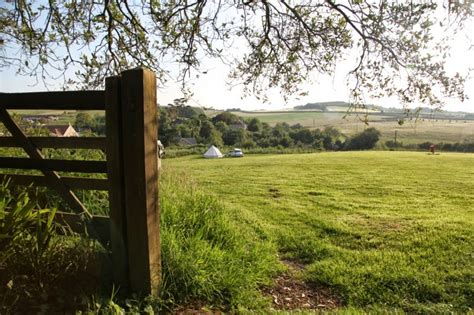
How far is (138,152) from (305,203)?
7.16m

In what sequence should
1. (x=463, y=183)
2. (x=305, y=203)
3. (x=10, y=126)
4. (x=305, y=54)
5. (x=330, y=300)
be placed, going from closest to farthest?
1. (x=10, y=126)
2. (x=330, y=300)
3. (x=305, y=54)
4. (x=305, y=203)
5. (x=463, y=183)

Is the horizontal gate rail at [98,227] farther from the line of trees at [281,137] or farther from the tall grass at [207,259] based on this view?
the line of trees at [281,137]

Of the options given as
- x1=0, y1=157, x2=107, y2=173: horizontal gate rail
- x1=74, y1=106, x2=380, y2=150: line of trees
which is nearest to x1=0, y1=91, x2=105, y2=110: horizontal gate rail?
x1=0, y1=157, x2=107, y2=173: horizontal gate rail

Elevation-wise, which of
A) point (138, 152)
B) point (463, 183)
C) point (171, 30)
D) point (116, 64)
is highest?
point (171, 30)

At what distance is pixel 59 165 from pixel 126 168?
28.6 inches

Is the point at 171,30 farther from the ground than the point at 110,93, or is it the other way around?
the point at 171,30

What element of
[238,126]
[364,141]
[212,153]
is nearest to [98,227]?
[212,153]

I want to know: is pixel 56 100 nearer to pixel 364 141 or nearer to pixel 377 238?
pixel 377 238

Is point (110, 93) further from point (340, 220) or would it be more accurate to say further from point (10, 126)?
point (340, 220)

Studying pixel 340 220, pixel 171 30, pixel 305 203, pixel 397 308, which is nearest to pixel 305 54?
pixel 171 30

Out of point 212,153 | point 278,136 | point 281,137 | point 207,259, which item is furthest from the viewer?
point 278,136

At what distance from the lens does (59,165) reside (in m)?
3.09

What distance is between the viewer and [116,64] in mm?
6953

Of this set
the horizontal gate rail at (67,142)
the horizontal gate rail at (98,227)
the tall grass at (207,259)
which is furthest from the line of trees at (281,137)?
the horizontal gate rail at (98,227)
